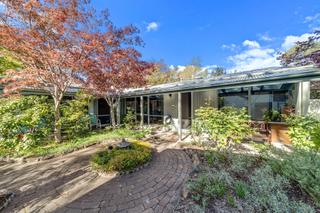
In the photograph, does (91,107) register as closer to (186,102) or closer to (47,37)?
(47,37)

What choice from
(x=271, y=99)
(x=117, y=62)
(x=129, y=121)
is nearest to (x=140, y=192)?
(x=117, y=62)

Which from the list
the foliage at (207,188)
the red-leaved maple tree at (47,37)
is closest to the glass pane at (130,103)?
the red-leaved maple tree at (47,37)

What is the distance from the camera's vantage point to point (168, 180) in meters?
3.79

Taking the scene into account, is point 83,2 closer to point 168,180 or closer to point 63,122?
point 63,122

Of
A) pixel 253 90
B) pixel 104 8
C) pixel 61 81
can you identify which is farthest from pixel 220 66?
pixel 61 81

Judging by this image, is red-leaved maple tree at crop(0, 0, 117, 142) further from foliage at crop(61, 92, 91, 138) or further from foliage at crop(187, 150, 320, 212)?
foliage at crop(187, 150, 320, 212)

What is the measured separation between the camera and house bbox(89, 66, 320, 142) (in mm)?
5156

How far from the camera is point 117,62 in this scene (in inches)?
271

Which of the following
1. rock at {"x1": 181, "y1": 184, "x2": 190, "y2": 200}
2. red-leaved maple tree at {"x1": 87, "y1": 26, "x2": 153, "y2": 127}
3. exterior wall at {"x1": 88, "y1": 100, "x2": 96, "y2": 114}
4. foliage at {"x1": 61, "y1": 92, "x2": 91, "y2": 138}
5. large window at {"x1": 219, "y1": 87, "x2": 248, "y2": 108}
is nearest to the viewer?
rock at {"x1": 181, "y1": 184, "x2": 190, "y2": 200}

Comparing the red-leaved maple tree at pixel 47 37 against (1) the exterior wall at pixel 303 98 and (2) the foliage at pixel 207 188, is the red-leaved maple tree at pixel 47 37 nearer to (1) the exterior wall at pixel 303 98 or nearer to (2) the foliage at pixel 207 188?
(2) the foliage at pixel 207 188

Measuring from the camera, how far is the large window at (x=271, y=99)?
6.52 m

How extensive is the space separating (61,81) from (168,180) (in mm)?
6523

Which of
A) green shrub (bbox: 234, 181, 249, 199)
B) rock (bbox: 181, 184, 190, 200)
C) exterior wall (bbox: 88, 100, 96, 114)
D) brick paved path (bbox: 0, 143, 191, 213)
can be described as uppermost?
exterior wall (bbox: 88, 100, 96, 114)

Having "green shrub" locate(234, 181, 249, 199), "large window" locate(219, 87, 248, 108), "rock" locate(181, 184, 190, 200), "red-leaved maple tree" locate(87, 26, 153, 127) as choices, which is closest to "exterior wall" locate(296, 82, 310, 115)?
"large window" locate(219, 87, 248, 108)
